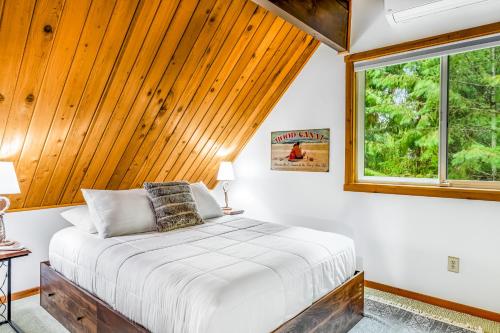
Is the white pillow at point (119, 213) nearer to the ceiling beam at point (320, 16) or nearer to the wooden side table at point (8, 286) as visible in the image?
the wooden side table at point (8, 286)

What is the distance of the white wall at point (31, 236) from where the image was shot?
269cm

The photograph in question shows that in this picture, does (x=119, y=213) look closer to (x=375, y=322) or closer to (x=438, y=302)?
(x=375, y=322)

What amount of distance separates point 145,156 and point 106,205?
0.81 metres

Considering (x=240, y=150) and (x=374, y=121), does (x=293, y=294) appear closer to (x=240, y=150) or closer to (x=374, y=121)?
(x=374, y=121)

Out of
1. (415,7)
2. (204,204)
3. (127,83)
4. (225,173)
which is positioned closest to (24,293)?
(204,204)

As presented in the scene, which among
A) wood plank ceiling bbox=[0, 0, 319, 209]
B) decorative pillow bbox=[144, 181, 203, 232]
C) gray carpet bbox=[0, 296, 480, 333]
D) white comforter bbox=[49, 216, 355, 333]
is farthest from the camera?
decorative pillow bbox=[144, 181, 203, 232]

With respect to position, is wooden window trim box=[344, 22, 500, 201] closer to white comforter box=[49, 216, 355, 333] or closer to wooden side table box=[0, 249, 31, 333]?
white comforter box=[49, 216, 355, 333]

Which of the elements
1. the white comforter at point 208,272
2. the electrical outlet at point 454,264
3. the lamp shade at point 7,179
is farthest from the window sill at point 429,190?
the lamp shade at point 7,179

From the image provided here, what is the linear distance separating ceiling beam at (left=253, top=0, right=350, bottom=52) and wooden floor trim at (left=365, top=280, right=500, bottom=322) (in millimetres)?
2139

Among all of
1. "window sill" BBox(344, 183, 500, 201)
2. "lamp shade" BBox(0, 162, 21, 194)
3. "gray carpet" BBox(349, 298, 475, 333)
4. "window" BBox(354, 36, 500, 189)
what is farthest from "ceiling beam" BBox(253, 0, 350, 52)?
"gray carpet" BBox(349, 298, 475, 333)

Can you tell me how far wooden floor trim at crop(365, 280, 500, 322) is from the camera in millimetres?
2418

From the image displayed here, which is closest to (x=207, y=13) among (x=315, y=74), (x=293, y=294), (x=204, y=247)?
(x=315, y=74)

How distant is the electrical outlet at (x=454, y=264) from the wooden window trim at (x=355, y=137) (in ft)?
1.59

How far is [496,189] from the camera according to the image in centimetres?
243
